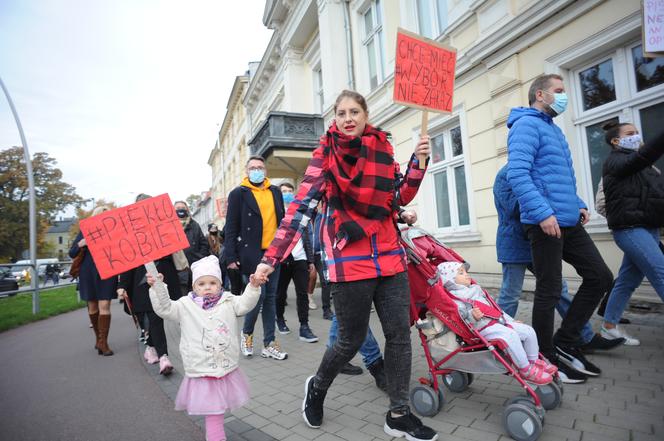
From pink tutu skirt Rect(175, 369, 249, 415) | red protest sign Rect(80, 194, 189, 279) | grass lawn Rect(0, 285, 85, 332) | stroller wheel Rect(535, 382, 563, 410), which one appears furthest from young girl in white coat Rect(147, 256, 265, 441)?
grass lawn Rect(0, 285, 85, 332)

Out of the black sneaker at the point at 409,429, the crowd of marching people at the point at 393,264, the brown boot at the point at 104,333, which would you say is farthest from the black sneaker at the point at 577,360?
the brown boot at the point at 104,333

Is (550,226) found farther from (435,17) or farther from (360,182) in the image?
(435,17)

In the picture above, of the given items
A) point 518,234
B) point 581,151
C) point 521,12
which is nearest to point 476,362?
point 518,234

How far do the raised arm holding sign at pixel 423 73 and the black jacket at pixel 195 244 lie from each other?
371 cm

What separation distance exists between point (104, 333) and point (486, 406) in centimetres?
501

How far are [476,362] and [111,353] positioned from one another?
507cm

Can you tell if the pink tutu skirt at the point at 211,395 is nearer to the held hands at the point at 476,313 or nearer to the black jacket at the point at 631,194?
the held hands at the point at 476,313

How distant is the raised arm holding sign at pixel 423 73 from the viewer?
2.85 metres

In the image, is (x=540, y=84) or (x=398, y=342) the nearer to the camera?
(x=398, y=342)

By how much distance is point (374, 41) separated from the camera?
11.3m

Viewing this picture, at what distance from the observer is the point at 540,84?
10.5ft

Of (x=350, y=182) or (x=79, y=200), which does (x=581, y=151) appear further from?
(x=79, y=200)

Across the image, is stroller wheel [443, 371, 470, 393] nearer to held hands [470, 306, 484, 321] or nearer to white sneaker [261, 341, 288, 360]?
held hands [470, 306, 484, 321]

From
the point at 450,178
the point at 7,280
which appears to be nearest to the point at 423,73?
the point at 450,178
